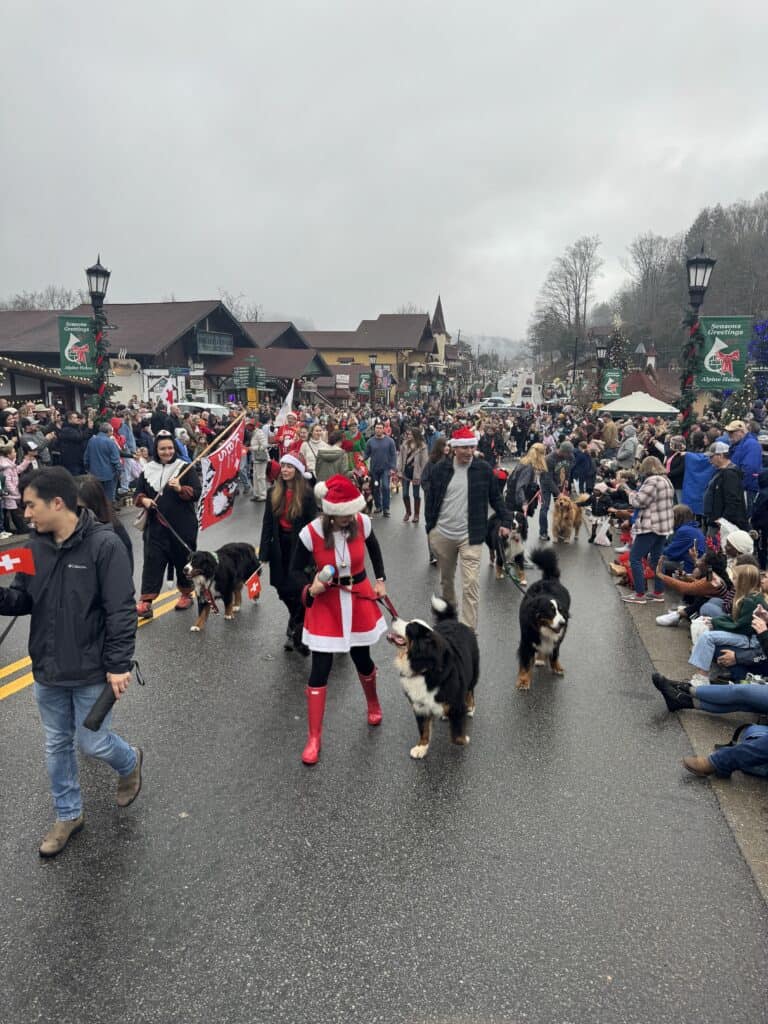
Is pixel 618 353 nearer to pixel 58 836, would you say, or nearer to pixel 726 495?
pixel 726 495

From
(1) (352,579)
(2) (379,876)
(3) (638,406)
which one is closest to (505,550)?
(1) (352,579)

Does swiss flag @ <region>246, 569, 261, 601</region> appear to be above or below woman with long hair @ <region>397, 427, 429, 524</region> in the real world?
below

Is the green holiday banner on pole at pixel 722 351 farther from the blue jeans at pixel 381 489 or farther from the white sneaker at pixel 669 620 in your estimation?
the blue jeans at pixel 381 489

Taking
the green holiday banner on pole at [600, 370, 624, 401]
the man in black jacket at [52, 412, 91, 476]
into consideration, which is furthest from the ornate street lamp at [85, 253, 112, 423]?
the green holiday banner on pole at [600, 370, 624, 401]

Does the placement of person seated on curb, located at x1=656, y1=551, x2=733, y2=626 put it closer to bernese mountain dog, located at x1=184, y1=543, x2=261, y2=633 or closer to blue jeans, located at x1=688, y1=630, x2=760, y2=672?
blue jeans, located at x1=688, y1=630, x2=760, y2=672

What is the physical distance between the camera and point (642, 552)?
820 centimetres

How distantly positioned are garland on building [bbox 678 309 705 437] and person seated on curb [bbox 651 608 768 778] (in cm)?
788

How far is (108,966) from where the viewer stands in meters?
2.86

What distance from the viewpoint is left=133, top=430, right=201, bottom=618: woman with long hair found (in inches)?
284

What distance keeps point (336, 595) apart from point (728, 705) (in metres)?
3.16

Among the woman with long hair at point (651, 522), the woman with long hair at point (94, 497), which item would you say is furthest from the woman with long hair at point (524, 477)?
the woman with long hair at point (94, 497)

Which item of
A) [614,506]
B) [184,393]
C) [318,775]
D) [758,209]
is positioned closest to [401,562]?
[614,506]

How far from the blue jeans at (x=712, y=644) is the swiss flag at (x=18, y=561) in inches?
203

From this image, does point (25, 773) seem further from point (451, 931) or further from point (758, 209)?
point (758, 209)
